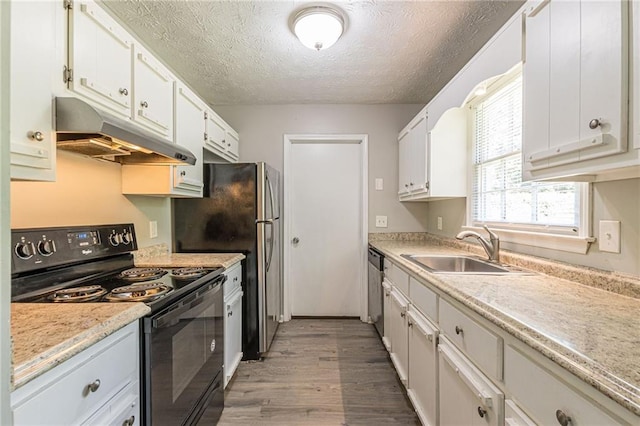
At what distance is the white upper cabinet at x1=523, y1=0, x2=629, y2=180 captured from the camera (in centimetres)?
82

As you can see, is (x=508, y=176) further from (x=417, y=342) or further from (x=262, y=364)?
(x=262, y=364)

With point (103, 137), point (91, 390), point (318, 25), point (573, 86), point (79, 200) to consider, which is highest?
point (318, 25)

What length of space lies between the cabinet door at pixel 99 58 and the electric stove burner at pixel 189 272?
2.76 feet

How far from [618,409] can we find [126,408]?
4.24 feet

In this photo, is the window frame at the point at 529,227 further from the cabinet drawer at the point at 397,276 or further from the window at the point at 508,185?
the cabinet drawer at the point at 397,276

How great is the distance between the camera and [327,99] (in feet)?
10.0

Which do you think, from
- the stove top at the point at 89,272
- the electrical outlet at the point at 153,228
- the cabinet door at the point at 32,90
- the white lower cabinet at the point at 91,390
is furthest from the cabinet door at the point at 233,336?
the cabinet door at the point at 32,90

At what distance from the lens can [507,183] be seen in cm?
188

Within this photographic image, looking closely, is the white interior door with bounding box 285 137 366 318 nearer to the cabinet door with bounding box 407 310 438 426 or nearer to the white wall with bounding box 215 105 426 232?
the white wall with bounding box 215 105 426 232

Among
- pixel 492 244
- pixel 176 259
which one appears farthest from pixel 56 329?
pixel 492 244

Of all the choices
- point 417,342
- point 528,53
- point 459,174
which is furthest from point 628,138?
point 459,174

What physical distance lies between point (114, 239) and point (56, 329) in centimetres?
98

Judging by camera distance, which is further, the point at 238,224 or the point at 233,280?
the point at 238,224

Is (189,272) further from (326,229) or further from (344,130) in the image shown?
(344,130)
